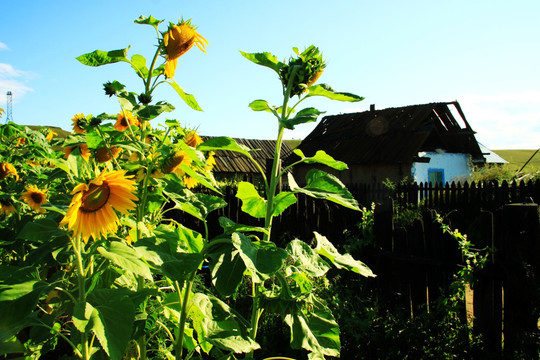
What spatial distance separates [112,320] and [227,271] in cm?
30

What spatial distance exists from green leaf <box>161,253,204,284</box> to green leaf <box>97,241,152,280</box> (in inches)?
1.7

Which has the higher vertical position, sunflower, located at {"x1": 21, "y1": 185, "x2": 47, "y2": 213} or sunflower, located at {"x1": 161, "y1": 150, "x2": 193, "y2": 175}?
sunflower, located at {"x1": 161, "y1": 150, "x2": 193, "y2": 175}

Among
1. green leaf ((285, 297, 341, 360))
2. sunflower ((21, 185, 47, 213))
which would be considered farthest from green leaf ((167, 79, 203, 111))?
sunflower ((21, 185, 47, 213))

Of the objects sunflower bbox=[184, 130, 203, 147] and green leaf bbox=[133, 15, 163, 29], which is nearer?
green leaf bbox=[133, 15, 163, 29]

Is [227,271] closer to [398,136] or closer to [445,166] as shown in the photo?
[398,136]

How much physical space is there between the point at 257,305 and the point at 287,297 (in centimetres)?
14

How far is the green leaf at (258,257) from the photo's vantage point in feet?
Answer: 3.32

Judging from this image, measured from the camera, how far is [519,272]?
9.57 ft

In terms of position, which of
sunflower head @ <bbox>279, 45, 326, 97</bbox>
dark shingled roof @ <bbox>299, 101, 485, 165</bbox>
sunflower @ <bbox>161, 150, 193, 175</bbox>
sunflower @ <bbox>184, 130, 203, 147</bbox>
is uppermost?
dark shingled roof @ <bbox>299, 101, 485, 165</bbox>

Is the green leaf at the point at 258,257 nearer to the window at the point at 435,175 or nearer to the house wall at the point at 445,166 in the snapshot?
the house wall at the point at 445,166

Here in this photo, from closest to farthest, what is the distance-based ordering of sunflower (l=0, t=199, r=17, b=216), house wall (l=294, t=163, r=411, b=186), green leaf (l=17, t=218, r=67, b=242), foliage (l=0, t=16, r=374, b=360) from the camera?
foliage (l=0, t=16, r=374, b=360) < green leaf (l=17, t=218, r=67, b=242) < sunflower (l=0, t=199, r=17, b=216) < house wall (l=294, t=163, r=411, b=186)

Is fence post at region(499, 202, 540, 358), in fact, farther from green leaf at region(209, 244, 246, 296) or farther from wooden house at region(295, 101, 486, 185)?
wooden house at region(295, 101, 486, 185)

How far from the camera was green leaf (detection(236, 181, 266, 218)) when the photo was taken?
1.53 metres

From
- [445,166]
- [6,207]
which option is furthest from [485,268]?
[445,166]
